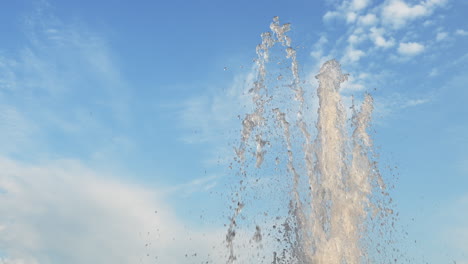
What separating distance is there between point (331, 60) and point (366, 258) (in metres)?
12.6

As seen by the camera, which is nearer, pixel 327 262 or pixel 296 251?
pixel 327 262

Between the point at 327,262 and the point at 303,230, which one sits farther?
the point at 303,230

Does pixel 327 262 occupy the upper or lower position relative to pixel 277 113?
lower

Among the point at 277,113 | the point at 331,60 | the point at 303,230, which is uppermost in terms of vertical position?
the point at 331,60

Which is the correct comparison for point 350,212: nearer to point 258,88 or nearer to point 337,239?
point 337,239

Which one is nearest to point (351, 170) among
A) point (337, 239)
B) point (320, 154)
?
point (320, 154)

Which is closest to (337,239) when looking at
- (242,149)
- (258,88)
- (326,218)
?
(326,218)

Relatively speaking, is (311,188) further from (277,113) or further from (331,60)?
(331,60)

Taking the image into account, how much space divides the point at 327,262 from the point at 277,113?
9.79 m

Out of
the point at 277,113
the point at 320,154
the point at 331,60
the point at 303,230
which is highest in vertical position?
the point at 331,60

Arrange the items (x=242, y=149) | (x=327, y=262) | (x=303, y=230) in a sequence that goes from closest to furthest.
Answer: (x=327, y=262)
(x=303, y=230)
(x=242, y=149)

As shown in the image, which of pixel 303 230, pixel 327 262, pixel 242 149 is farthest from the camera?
pixel 242 149

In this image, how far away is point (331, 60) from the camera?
1272 inches

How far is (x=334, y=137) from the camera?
101 ft
